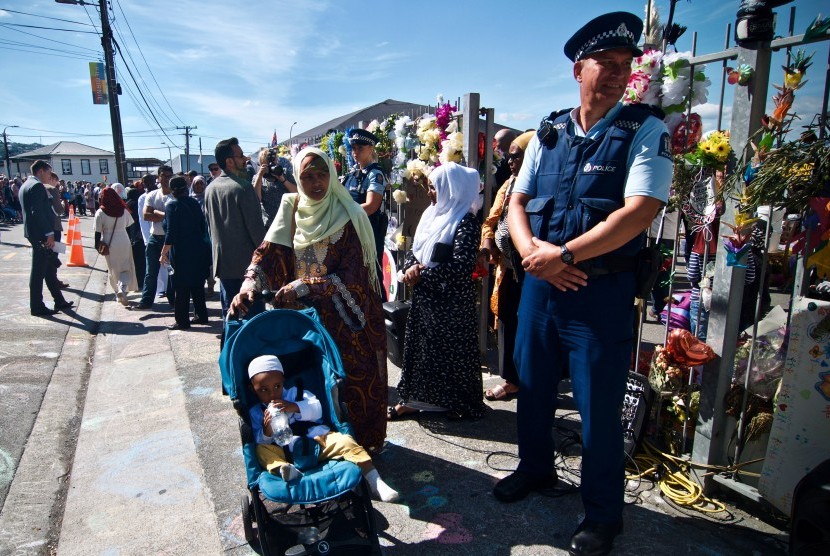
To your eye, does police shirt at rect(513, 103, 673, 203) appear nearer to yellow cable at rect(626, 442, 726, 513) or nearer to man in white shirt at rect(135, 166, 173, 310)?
yellow cable at rect(626, 442, 726, 513)

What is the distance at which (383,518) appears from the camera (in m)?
2.71

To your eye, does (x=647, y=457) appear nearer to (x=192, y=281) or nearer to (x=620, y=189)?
(x=620, y=189)

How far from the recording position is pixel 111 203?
766 cm

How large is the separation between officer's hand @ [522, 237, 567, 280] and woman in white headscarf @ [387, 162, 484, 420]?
1283 mm

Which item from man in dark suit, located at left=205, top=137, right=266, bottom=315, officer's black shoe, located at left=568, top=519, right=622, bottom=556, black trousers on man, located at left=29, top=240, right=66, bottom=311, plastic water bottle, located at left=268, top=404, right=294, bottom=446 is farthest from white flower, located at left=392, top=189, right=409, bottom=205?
black trousers on man, located at left=29, top=240, right=66, bottom=311

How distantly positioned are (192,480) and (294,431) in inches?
43.2

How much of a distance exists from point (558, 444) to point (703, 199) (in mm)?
1797

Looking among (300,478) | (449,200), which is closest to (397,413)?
(449,200)

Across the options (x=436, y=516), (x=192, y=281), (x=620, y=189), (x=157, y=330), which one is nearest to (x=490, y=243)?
(x=620, y=189)

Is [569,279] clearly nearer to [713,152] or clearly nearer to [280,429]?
[713,152]

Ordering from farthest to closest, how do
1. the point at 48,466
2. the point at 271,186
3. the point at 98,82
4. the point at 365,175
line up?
the point at 98,82 < the point at 271,186 < the point at 365,175 < the point at 48,466

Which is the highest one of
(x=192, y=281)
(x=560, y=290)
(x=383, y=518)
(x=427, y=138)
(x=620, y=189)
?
(x=427, y=138)

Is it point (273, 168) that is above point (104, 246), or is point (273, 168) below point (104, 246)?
above

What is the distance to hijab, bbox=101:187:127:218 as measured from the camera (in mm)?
7578
